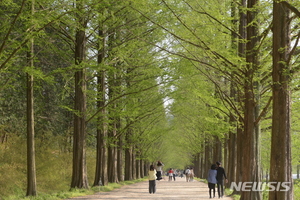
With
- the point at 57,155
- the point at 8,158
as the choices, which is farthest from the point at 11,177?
the point at 57,155

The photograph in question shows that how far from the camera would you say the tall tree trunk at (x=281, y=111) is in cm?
891

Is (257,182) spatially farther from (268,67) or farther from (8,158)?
(8,158)

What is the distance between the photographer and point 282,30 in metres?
9.21

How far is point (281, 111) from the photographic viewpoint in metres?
8.94

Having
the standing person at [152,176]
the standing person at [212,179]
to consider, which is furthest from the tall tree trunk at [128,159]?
the standing person at [212,179]

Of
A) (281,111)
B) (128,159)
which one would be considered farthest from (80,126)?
(128,159)

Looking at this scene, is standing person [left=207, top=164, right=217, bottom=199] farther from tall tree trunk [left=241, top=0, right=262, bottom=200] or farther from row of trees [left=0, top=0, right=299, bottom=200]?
tall tree trunk [left=241, top=0, right=262, bottom=200]

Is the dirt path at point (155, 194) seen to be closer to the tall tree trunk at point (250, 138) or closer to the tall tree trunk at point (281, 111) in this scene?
the tall tree trunk at point (250, 138)

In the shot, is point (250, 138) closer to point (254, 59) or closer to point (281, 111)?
point (254, 59)

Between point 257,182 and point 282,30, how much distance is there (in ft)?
19.4

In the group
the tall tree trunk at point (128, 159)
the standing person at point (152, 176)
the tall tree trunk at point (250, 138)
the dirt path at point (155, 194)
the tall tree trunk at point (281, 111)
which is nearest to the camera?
the tall tree trunk at point (281, 111)

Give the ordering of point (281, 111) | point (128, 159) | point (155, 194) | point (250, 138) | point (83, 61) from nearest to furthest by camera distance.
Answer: point (281, 111)
point (250, 138)
point (83, 61)
point (155, 194)
point (128, 159)

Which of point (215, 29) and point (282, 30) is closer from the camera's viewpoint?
point (282, 30)

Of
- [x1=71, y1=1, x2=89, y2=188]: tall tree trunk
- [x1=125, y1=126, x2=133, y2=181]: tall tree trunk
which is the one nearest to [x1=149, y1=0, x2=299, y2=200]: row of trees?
[x1=71, y1=1, x2=89, y2=188]: tall tree trunk
